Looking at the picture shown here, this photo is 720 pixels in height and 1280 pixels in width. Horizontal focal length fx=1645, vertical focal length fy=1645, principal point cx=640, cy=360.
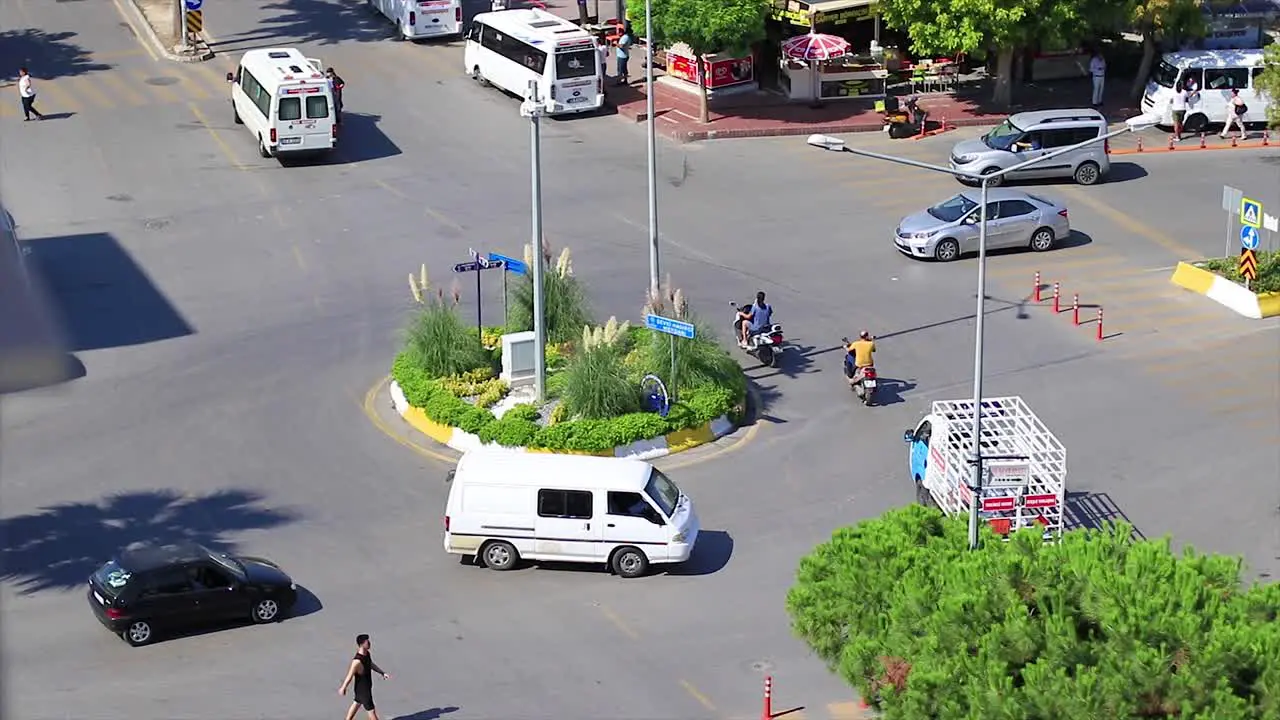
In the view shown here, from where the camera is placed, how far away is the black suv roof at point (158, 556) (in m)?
20.2

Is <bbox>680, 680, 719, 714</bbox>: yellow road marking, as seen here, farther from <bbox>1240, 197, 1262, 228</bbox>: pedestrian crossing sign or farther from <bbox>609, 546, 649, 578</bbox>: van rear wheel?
<bbox>1240, 197, 1262, 228</bbox>: pedestrian crossing sign

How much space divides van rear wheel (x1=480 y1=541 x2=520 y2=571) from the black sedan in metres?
2.79

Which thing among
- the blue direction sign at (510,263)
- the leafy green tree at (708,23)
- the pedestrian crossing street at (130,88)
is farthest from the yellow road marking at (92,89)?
the blue direction sign at (510,263)

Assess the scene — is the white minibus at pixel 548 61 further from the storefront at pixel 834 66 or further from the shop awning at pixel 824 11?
the shop awning at pixel 824 11

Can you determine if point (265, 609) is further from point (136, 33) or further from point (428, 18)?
point (136, 33)

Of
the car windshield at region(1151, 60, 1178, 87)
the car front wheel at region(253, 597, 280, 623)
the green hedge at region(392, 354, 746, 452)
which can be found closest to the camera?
the car front wheel at region(253, 597, 280, 623)

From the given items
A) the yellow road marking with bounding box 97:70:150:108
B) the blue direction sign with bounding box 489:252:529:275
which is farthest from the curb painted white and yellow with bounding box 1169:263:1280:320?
the yellow road marking with bounding box 97:70:150:108

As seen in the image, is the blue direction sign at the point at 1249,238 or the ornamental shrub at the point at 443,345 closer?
the ornamental shrub at the point at 443,345

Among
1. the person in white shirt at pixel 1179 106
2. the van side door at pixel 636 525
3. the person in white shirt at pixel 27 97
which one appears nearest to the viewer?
the van side door at pixel 636 525

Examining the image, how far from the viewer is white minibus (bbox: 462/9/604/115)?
4416 centimetres

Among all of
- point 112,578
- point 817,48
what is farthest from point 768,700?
point 817,48

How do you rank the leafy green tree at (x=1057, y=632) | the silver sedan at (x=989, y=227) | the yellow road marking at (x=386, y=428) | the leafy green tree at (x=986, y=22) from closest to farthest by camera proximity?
the leafy green tree at (x=1057, y=632), the yellow road marking at (x=386, y=428), the silver sedan at (x=989, y=227), the leafy green tree at (x=986, y=22)

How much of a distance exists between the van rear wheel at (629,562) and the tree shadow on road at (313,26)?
107ft

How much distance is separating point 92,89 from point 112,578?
97.8 feet
